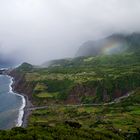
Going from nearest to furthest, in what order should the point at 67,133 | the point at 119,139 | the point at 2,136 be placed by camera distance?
the point at 2,136 < the point at 67,133 < the point at 119,139

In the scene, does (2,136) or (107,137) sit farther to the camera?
(107,137)

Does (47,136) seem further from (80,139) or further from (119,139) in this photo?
(119,139)

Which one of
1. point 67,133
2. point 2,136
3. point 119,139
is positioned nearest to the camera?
point 2,136

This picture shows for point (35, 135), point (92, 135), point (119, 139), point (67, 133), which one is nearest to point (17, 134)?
point (35, 135)

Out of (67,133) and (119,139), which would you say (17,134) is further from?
(119,139)

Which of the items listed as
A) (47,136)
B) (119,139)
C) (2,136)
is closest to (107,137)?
(119,139)

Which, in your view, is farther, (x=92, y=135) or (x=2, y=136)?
(x=92, y=135)

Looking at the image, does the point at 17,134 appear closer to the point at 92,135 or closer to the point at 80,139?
the point at 80,139

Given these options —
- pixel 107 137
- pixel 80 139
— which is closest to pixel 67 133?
pixel 80 139
